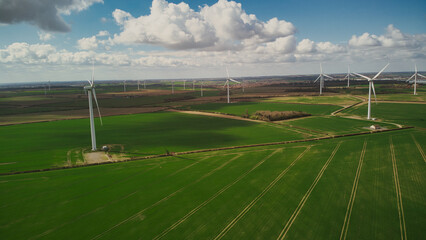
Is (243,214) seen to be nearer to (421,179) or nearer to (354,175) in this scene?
(354,175)

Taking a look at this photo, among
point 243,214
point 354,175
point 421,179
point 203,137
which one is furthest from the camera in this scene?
point 203,137

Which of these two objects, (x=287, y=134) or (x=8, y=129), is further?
(x=8, y=129)

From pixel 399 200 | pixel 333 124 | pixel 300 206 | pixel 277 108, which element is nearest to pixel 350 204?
pixel 300 206

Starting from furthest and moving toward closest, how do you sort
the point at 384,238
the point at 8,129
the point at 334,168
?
the point at 8,129, the point at 334,168, the point at 384,238

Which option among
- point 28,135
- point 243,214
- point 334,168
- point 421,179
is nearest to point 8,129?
point 28,135

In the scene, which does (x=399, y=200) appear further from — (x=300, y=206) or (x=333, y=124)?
(x=333, y=124)

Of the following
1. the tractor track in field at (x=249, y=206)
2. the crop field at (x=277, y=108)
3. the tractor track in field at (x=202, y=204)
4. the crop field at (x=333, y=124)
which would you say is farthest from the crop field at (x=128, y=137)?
the crop field at (x=277, y=108)

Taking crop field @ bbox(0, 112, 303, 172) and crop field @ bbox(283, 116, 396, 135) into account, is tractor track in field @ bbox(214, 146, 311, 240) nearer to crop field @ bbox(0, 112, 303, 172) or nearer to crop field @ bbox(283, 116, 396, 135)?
crop field @ bbox(0, 112, 303, 172)
